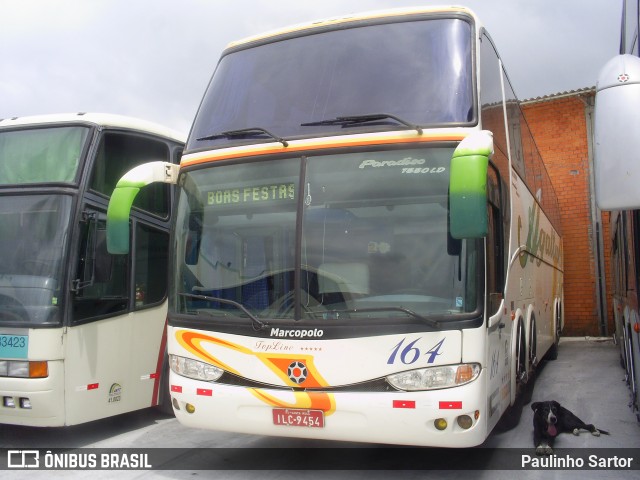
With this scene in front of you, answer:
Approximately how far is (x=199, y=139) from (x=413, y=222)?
2157mm

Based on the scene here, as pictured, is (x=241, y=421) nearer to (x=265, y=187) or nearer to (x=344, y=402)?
(x=344, y=402)

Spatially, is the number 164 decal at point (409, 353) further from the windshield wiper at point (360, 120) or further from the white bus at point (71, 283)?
the white bus at point (71, 283)

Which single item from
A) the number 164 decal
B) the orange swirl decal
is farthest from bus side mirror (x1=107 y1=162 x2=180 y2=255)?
the number 164 decal

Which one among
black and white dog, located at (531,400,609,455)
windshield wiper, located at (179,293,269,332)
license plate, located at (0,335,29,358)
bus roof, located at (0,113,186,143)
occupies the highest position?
bus roof, located at (0,113,186,143)

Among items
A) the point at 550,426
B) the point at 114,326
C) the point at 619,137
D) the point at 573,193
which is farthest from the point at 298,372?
the point at 573,193

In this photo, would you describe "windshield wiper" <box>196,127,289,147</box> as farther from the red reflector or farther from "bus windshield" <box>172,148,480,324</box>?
the red reflector

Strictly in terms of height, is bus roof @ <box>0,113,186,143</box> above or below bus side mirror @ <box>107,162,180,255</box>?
above

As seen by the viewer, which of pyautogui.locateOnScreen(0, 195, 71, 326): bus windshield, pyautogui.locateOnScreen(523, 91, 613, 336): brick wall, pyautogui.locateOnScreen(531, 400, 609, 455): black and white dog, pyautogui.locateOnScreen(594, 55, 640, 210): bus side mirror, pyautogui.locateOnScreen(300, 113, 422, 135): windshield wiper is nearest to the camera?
pyautogui.locateOnScreen(594, 55, 640, 210): bus side mirror

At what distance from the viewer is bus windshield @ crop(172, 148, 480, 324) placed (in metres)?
4.85

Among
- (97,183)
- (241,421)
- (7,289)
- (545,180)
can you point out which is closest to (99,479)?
(241,421)

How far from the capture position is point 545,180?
11.6 meters

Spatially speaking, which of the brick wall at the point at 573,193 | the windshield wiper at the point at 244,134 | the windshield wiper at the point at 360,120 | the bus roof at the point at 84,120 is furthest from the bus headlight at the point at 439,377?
the brick wall at the point at 573,193

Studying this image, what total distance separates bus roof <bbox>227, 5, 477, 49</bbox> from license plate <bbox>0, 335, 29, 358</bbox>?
3458 mm

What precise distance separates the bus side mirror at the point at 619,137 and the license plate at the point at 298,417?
7.90ft
